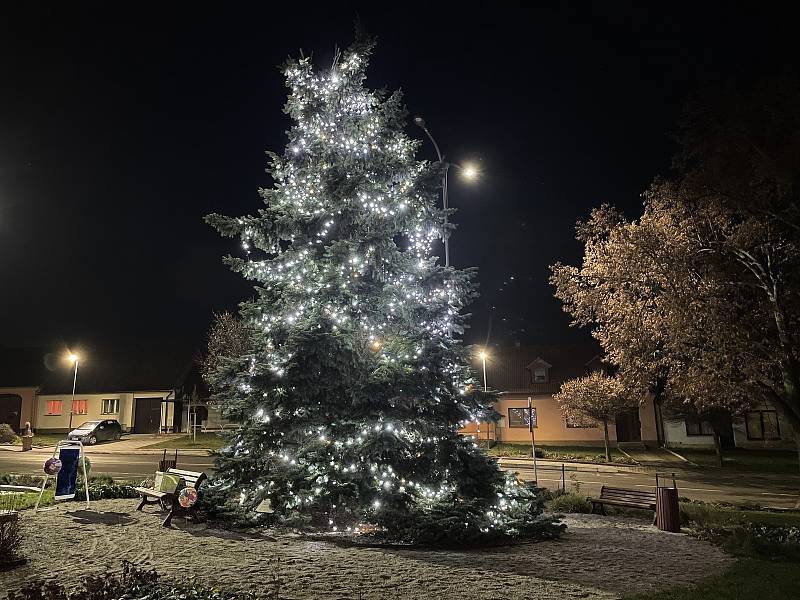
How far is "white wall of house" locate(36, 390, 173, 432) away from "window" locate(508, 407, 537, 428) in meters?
27.6

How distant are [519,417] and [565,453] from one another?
759 centimetres

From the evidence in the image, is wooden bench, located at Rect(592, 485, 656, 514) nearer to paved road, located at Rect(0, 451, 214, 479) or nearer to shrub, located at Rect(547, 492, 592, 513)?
shrub, located at Rect(547, 492, 592, 513)

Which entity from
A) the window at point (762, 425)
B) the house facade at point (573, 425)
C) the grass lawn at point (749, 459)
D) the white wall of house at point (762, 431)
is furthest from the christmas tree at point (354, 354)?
the window at point (762, 425)

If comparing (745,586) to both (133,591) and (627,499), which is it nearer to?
(627,499)

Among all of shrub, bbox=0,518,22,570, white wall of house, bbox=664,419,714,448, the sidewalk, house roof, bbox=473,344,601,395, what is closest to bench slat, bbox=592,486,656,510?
the sidewalk

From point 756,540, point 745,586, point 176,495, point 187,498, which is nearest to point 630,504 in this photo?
point 756,540

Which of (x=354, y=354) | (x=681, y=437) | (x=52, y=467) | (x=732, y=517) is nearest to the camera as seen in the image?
(x=354, y=354)

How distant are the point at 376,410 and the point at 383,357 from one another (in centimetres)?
110

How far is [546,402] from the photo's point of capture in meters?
40.0

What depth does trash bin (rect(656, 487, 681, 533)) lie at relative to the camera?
37.4 ft

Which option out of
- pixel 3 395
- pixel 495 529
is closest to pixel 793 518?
pixel 495 529

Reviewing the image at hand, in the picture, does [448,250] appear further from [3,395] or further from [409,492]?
[3,395]

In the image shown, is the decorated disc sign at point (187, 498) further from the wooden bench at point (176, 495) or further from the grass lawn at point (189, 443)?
the grass lawn at point (189, 443)

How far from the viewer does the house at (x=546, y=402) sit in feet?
126
